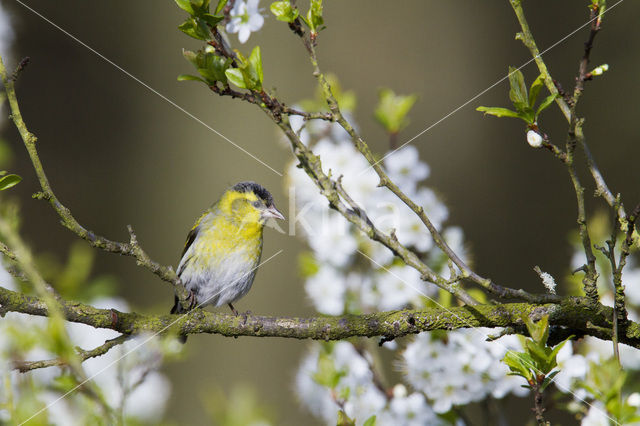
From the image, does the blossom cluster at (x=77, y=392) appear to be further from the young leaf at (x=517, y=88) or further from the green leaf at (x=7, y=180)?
the young leaf at (x=517, y=88)

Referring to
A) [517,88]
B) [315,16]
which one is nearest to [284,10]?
[315,16]

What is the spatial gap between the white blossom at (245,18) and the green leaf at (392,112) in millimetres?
521

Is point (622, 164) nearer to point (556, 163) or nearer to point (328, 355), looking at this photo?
point (556, 163)

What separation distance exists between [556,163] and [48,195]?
2717 mm

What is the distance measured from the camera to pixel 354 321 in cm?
107

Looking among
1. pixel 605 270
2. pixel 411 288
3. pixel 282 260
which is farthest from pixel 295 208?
pixel 282 260

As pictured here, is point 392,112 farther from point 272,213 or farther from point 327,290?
point 272,213

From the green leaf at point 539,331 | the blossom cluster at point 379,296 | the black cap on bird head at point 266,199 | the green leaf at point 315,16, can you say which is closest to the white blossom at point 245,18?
the green leaf at point 315,16

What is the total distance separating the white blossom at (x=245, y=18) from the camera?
99cm

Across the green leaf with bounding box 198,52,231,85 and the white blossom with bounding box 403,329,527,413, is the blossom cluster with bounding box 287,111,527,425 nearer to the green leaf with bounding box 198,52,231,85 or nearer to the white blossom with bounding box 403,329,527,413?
the white blossom with bounding box 403,329,527,413

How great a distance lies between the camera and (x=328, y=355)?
1.31 meters

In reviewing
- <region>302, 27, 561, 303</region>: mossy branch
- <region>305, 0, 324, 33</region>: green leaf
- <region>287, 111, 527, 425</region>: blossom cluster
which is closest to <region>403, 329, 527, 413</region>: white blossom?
<region>287, 111, 527, 425</region>: blossom cluster

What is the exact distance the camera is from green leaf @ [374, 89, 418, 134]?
1.47 meters

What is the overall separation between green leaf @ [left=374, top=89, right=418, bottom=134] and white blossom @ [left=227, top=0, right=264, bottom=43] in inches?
20.5
